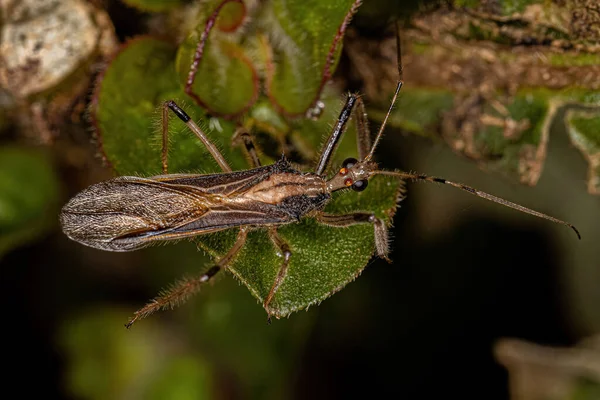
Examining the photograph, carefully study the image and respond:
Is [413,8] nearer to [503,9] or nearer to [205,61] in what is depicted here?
[503,9]

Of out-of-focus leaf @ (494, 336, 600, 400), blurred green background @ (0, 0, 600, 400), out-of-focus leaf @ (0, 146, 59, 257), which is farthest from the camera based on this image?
blurred green background @ (0, 0, 600, 400)

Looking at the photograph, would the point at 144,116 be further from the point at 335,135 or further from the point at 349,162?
the point at 349,162

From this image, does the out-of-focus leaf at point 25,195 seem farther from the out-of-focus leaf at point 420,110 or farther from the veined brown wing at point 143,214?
the out-of-focus leaf at point 420,110

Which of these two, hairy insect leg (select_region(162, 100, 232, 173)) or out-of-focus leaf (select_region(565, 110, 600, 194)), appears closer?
hairy insect leg (select_region(162, 100, 232, 173))

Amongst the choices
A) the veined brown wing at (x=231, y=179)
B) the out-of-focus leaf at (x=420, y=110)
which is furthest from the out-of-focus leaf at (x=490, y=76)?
the veined brown wing at (x=231, y=179)

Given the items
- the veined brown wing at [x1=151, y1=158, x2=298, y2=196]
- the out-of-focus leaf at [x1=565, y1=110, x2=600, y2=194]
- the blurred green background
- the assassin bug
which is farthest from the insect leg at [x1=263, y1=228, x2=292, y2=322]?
the out-of-focus leaf at [x1=565, y1=110, x2=600, y2=194]

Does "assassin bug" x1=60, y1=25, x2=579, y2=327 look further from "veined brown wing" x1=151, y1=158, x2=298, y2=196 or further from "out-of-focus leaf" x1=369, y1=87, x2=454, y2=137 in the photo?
"out-of-focus leaf" x1=369, y1=87, x2=454, y2=137

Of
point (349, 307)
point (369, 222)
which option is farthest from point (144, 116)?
point (349, 307)
